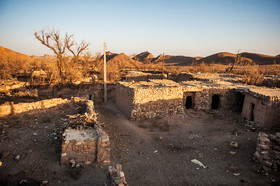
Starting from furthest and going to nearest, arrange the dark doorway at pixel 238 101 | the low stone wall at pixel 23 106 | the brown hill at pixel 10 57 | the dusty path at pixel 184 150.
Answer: the brown hill at pixel 10 57 < the dark doorway at pixel 238 101 < the low stone wall at pixel 23 106 < the dusty path at pixel 184 150

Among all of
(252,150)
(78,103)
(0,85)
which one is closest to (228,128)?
(252,150)

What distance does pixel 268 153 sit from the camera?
210 inches

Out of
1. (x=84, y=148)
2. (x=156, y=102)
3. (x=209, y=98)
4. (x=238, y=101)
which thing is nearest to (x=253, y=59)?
(x=238, y=101)

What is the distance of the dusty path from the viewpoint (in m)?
4.98

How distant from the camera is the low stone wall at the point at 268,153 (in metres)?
5.19

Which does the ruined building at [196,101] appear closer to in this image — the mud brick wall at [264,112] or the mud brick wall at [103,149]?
the mud brick wall at [264,112]

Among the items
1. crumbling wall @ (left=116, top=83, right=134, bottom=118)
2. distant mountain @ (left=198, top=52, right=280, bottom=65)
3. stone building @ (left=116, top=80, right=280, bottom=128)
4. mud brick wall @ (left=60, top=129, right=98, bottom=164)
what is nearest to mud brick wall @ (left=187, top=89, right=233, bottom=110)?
stone building @ (left=116, top=80, right=280, bottom=128)

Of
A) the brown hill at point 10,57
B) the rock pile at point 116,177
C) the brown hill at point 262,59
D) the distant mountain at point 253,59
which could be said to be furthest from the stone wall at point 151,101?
the brown hill at point 262,59

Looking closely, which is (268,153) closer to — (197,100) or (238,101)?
(197,100)

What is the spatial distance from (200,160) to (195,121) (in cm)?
385

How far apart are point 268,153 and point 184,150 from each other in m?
2.76

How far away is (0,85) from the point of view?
14109 millimetres

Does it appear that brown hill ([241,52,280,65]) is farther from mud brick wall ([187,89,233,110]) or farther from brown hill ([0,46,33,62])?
brown hill ([0,46,33,62])

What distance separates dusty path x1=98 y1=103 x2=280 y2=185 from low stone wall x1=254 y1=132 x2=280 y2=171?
0.29m
